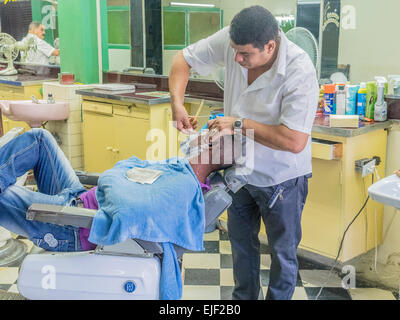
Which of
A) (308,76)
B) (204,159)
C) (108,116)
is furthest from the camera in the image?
(108,116)

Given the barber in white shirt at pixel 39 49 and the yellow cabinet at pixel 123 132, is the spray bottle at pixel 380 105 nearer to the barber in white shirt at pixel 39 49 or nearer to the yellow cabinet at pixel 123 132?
the yellow cabinet at pixel 123 132

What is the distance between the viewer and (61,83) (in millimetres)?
4473

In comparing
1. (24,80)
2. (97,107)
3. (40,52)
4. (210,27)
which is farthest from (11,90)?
(210,27)

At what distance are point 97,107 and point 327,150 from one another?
6.87 ft

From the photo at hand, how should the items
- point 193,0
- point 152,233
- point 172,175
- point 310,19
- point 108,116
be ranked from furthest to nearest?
point 193,0 → point 108,116 → point 310,19 → point 172,175 → point 152,233

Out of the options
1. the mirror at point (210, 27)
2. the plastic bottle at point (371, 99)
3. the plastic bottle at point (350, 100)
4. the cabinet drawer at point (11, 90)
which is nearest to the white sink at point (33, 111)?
the mirror at point (210, 27)

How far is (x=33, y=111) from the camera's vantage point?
404 cm

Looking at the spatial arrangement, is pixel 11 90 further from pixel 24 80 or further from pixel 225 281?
pixel 225 281

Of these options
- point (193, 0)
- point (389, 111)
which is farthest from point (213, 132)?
point (193, 0)

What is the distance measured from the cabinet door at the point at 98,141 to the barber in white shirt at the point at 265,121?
1835 mm

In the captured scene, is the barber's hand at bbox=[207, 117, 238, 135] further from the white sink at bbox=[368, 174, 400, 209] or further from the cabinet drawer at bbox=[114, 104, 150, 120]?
the cabinet drawer at bbox=[114, 104, 150, 120]

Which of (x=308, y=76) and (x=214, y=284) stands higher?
(x=308, y=76)
